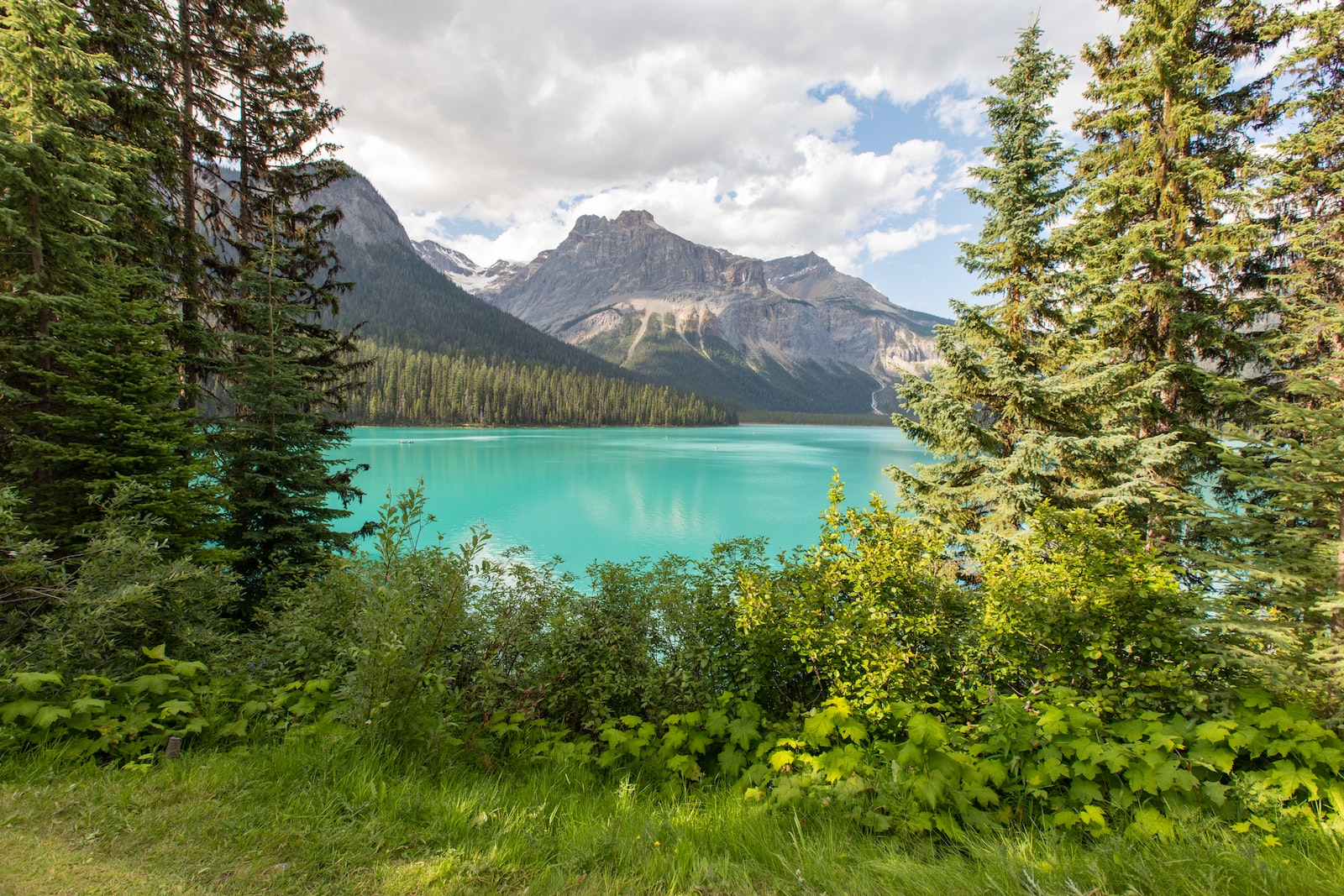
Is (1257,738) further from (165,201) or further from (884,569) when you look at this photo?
(165,201)

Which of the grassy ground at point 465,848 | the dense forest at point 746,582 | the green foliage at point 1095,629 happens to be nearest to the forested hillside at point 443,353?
the dense forest at point 746,582

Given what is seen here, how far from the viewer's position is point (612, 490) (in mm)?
31766

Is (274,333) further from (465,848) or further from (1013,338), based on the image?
(1013,338)

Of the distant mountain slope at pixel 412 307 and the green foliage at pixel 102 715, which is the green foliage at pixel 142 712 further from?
the distant mountain slope at pixel 412 307

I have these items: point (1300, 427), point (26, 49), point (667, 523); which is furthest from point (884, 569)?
point (667, 523)

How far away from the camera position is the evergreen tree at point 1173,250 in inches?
299

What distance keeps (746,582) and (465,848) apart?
2570mm

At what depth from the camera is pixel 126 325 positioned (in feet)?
18.0

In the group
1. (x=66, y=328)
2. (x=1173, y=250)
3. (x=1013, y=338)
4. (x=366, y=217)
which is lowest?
(x=66, y=328)

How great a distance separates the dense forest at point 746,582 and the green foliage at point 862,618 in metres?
0.05

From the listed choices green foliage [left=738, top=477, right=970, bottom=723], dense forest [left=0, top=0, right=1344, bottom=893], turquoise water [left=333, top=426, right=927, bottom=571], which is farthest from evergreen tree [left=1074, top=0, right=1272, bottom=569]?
turquoise water [left=333, top=426, right=927, bottom=571]

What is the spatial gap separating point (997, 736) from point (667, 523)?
20705mm

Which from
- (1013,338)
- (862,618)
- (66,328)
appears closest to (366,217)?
(66,328)

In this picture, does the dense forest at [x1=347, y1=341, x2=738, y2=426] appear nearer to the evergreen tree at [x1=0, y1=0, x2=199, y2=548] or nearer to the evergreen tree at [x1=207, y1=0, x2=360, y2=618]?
the evergreen tree at [x1=207, y1=0, x2=360, y2=618]
